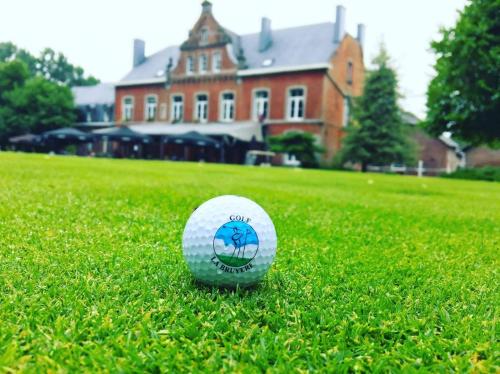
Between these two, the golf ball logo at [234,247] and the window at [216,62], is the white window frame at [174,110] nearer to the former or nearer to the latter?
the window at [216,62]

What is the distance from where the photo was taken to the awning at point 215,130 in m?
28.5

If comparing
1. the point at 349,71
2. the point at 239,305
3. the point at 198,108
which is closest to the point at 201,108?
the point at 198,108

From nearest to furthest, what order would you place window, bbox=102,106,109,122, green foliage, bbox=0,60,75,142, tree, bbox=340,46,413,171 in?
tree, bbox=340,46,413,171 → green foliage, bbox=0,60,75,142 → window, bbox=102,106,109,122

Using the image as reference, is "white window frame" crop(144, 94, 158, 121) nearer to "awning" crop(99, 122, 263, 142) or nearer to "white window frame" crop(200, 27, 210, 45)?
"awning" crop(99, 122, 263, 142)

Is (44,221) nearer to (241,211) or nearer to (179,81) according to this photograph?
(241,211)

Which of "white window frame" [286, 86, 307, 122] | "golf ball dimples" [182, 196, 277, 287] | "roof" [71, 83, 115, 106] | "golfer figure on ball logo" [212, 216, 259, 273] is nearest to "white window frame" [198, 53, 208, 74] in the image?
"white window frame" [286, 86, 307, 122]

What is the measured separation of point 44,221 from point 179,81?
33.2 metres

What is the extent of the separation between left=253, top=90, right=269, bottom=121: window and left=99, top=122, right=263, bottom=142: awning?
1.08 metres

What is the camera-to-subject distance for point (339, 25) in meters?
30.3

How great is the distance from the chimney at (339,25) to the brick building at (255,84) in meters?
0.06

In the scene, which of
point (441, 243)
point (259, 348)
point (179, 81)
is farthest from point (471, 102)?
point (179, 81)

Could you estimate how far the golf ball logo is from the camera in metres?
1.80

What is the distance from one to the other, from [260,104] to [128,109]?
511 inches

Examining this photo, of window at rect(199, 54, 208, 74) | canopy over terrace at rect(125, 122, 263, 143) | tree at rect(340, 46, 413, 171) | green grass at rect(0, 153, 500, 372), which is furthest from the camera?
window at rect(199, 54, 208, 74)
